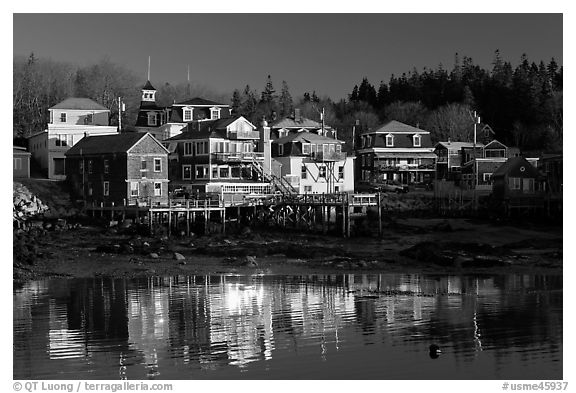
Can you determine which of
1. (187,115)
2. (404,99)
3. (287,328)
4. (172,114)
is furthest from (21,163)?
(404,99)

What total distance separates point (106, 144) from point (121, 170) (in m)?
3.50

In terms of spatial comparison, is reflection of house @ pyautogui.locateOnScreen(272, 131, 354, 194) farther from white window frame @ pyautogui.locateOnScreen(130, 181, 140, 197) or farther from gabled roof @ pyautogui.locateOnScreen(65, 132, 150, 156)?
white window frame @ pyautogui.locateOnScreen(130, 181, 140, 197)

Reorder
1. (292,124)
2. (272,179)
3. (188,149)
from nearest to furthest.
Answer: (272,179)
(188,149)
(292,124)

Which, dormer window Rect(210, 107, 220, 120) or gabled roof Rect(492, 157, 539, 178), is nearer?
gabled roof Rect(492, 157, 539, 178)

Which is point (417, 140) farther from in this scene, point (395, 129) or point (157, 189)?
point (157, 189)

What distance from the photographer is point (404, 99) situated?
141 meters

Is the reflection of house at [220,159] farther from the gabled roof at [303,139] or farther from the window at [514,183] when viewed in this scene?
the window at [514,183]

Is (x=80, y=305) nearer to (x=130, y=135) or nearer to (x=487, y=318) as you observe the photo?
(x=487, y=318)

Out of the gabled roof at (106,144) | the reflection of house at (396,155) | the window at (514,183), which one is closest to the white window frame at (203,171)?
the gabled roof at (106,144)

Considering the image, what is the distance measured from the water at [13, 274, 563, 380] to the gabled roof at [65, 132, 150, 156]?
28271mm

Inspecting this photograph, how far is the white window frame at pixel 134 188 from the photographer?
7462cm

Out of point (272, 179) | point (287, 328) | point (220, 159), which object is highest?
point (220, 159)

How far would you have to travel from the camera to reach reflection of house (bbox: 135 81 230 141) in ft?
321

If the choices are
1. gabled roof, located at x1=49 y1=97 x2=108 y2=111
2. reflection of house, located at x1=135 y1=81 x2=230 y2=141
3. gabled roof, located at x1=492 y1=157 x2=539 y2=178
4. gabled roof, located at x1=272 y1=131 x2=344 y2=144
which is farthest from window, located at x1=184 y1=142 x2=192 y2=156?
gabled roof, located at x1=492 y1=157 x2=539 y2=178
